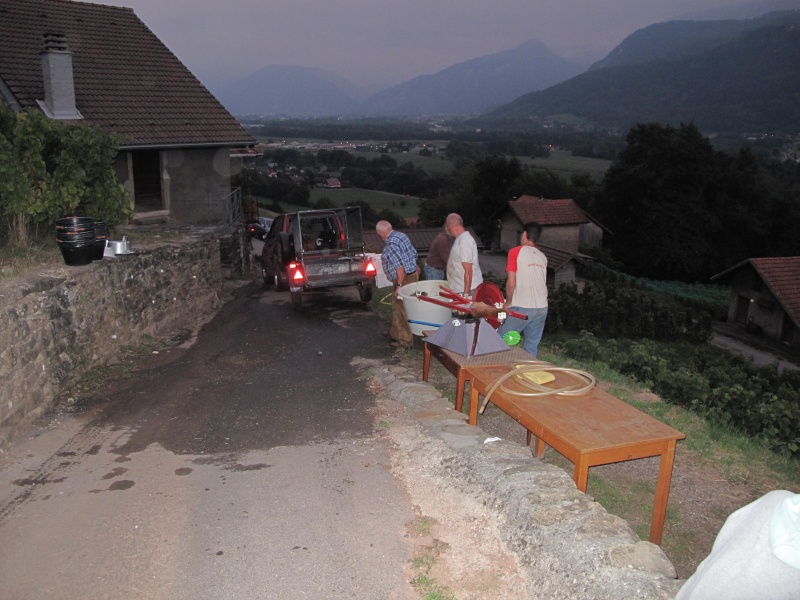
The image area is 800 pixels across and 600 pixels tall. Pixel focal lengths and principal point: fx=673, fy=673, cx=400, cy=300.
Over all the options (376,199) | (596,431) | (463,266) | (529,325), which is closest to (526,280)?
(529,325)

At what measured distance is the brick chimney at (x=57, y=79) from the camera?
15.5 m

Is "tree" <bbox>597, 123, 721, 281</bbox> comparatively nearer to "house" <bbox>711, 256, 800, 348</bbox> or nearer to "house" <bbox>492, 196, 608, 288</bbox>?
"house" <bbox>492, 196, 608, 288</bbox>

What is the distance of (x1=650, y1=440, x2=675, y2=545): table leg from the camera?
15.2 feet

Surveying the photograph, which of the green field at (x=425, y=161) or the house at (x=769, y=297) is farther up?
the green field at (x=425, y=161)

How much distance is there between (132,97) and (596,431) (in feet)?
57.4

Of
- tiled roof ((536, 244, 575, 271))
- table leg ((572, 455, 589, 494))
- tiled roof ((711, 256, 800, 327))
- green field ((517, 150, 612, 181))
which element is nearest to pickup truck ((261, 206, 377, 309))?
table leg ((572, 455, 589, 494))

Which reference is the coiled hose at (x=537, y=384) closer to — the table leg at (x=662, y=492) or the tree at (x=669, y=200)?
the table leg at (x=662, y=492)

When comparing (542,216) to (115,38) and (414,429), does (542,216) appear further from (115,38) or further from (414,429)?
(414,429)

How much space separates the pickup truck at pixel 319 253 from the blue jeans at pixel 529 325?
602 cm

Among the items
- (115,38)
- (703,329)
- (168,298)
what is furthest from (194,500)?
(703,329)

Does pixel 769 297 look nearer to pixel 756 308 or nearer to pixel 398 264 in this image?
pixel 756 308

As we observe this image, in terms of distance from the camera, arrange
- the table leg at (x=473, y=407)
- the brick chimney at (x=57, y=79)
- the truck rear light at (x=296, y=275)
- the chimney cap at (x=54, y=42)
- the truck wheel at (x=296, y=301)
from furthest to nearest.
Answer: the brick chimney at (x=57, y=79) < the chimney cap at (x=54, y=42) < the truck wheel at (x=296, y=301) < the truck rear light at (x=296, y=275) < the table leg at (x=473, y=407)

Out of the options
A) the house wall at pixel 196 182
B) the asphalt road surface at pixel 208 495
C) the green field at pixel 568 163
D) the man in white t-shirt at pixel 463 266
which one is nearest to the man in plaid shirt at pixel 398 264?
the man in white t-shirt at pixel 463 266

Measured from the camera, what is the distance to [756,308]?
120 ft
